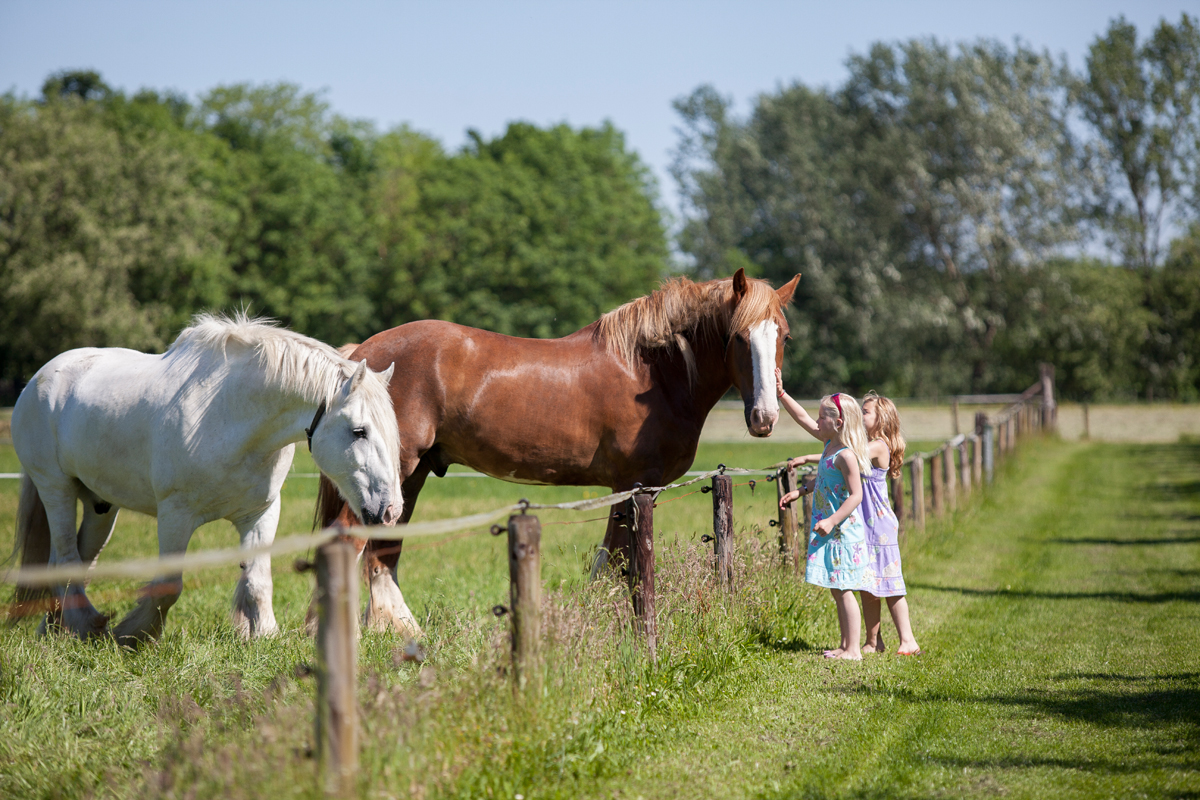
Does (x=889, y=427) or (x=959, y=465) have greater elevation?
(x=889, y=427)

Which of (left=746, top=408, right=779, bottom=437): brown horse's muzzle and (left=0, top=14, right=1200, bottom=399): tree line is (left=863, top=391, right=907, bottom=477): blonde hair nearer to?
(left=746, top=408, right=779, bottom=437): brown horse's muzzle

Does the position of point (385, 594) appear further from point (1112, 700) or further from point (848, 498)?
point (1112, 700)

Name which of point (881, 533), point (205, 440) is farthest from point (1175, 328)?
point (205, 440)

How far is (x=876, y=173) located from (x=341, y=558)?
4052 centimetres

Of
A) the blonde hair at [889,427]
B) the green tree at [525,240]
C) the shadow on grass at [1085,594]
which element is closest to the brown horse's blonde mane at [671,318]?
the blonde hair at [889,427]

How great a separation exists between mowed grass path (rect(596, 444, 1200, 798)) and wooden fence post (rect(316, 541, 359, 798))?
4.49 ft

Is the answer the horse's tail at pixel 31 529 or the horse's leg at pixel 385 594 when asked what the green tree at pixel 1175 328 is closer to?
the horse's leg at pixel 385 594

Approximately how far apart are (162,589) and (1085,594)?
24.5 ft

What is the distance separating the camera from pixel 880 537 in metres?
5.80

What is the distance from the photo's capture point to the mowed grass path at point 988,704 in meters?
3.90

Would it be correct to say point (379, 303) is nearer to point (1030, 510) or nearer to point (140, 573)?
point (1030, 510)

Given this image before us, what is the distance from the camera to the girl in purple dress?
18.8ft

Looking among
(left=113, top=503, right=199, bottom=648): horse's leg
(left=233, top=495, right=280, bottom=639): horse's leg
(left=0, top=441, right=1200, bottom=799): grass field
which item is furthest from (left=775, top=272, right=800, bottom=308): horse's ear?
(left=113, top=503, right=199, bottom=648): horse's leg

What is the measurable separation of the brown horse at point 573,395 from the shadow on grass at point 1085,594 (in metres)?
3.85
